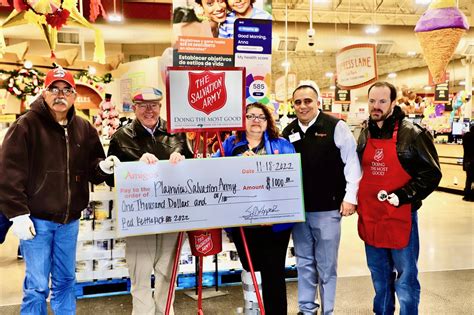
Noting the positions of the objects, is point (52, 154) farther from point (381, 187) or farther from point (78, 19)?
point (78, 19)

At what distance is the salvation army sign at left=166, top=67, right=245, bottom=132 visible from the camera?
9.42 ft

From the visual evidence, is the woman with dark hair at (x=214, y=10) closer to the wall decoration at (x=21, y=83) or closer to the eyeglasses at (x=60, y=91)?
the eyeglasses at (x=60, y=91)

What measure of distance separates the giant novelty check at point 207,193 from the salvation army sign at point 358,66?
4.97 m

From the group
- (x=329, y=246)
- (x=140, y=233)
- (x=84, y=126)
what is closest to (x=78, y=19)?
(x=84, y=126)

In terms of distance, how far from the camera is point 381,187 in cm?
297

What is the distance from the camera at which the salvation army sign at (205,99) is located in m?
2.87

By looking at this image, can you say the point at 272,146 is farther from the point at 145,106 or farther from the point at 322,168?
the point at 145,106

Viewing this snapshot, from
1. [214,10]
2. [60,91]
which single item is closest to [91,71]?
[214,10]

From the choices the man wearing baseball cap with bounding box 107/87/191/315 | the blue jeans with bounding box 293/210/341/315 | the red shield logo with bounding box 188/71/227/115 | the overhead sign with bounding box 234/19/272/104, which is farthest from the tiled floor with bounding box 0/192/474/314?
the overhead sign with bounding box 234/19/272/104

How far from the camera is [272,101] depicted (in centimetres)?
465

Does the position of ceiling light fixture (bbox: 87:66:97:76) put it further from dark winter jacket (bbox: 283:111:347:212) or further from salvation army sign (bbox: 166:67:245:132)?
dark winter jacket (bbox: 283:111:347:212)

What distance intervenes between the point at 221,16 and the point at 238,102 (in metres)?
1.79

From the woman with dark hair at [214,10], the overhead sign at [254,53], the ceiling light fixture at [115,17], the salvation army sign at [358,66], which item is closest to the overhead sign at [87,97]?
the ceiling light fixture at [115,17]

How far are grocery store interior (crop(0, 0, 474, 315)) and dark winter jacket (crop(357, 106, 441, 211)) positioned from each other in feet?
A: 4.32
